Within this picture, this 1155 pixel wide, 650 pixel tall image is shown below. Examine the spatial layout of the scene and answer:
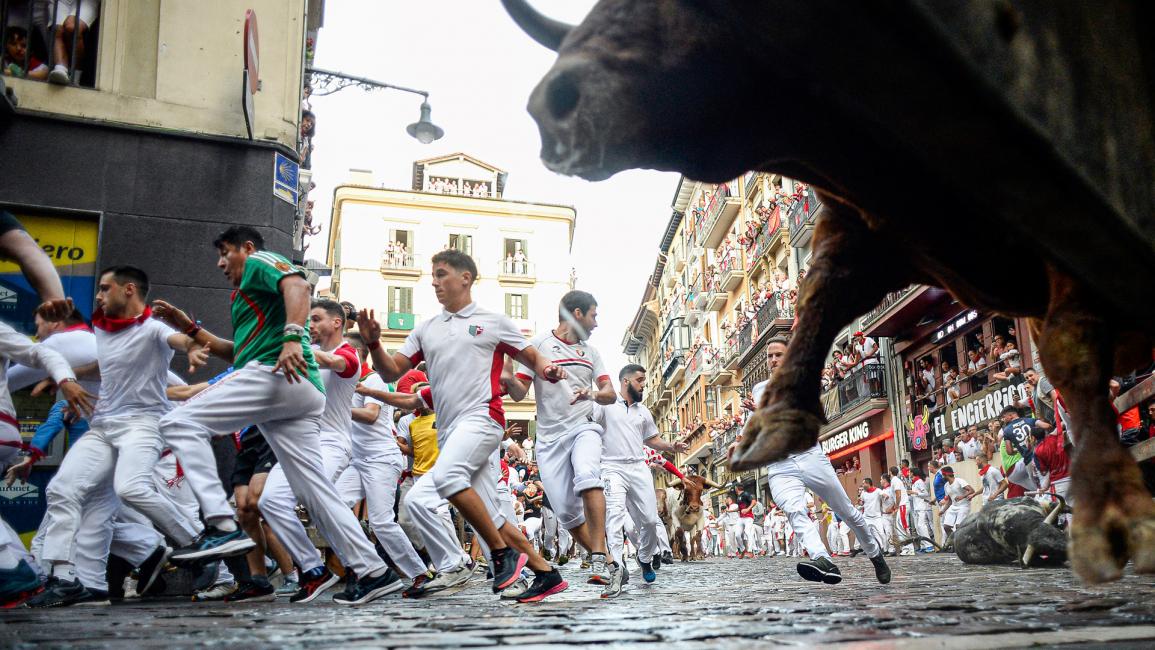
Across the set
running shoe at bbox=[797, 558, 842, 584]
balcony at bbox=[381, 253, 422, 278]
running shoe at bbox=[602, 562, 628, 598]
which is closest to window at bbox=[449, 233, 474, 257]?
balcony at bbox=[381, 253, 422, 278]

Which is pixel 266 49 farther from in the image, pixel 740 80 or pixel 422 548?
pixel 740 80

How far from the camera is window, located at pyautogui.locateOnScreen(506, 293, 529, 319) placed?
198 feet

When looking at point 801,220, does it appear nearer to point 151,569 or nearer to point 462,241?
point 462,241

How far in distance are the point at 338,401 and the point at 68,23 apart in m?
5.89

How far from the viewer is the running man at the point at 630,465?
9.12 m

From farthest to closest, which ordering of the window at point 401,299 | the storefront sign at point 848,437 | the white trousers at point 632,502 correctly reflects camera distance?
the window at point 401,299
the storefront sign at point 848,437
the white trousers at point 632,502

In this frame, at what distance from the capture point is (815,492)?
8.11m

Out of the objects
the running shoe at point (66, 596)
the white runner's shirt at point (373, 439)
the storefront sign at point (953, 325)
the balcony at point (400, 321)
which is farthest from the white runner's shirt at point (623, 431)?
the balcony at point (400, 321)

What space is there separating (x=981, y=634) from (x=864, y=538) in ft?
17.2

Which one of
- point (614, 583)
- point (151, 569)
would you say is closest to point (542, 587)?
point (614, 583)

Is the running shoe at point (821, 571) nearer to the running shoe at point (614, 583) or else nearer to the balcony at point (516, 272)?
the running shoe at point (614, 583)

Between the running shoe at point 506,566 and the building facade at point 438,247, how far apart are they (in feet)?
172

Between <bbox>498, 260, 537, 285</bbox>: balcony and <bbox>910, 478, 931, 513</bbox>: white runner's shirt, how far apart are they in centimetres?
3974

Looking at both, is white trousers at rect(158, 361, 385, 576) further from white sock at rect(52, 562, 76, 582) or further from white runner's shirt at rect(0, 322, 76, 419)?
white sock at rect(52, 562, 76, 582)
